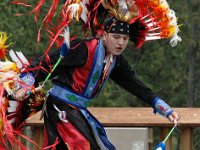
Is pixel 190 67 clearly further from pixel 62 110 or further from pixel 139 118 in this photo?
pixel 62 110

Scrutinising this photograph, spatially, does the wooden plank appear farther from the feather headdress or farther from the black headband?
the black headband

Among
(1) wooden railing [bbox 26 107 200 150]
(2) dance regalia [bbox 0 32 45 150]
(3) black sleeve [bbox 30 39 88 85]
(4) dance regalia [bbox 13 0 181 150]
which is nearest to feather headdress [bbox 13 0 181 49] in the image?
(4) dance regalia [bbox 13 0 181 150]

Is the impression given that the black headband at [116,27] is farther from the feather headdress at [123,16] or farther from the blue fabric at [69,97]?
the blue fabric at [69,97]

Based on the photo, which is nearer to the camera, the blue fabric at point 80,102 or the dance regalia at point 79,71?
the dance regalia at point 79,71

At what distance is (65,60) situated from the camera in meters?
5.01

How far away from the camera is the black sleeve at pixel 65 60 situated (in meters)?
5.00

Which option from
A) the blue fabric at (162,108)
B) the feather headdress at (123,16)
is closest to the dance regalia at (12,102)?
the feather headdress at (123,16)

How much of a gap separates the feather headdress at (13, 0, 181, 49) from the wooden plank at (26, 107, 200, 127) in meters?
1.37

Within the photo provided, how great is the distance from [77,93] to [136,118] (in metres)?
1.83

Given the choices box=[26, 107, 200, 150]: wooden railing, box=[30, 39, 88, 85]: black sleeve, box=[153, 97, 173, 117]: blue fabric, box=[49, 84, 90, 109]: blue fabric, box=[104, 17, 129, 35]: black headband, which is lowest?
box=[26, 107, 200, 150]: wooden railing

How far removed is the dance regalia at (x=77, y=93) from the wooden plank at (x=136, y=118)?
1539mm

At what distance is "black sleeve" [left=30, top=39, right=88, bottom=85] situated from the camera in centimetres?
500

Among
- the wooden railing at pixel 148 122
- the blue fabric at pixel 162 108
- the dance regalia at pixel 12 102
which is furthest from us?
the wooden railing at pixel 148 122

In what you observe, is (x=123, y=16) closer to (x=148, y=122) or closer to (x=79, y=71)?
(x=79, y=71)
